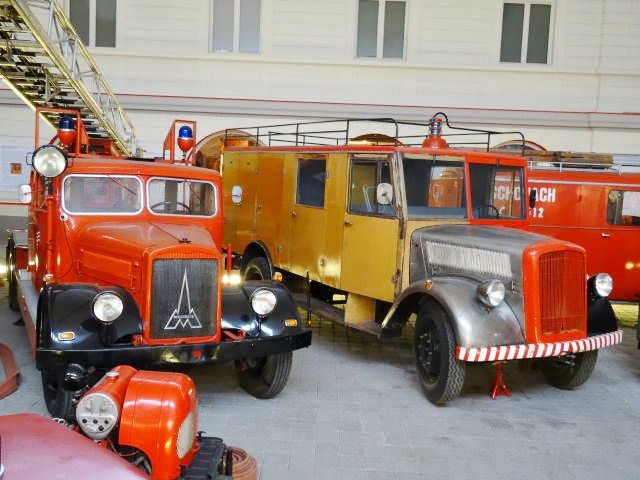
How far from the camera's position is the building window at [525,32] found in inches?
542

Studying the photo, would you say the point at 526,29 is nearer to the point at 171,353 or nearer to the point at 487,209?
the point at 487,209

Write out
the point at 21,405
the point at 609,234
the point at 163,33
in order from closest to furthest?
the point at 21,405 → the point at 609,234 → the point at 163,33

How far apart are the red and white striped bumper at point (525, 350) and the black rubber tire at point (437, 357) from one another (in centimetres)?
20

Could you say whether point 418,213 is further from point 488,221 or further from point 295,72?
point 295,72

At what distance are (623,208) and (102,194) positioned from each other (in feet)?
24.2

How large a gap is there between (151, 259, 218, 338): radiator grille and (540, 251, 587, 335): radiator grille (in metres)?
2.64

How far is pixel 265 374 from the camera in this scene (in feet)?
17.7

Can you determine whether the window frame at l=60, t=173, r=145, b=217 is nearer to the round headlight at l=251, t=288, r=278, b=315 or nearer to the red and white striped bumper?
the round headlight at l=251, t=288, r=278, b=315

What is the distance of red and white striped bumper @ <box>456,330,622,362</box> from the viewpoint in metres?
5.06

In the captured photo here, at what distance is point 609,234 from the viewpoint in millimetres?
9523

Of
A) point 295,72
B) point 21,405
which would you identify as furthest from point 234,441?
point 295,72

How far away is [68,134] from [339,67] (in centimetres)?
868

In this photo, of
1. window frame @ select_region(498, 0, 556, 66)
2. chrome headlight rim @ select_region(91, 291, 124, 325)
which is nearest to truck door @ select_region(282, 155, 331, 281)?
chrome headlight rim @ select_region(91, 291, 124, 325)

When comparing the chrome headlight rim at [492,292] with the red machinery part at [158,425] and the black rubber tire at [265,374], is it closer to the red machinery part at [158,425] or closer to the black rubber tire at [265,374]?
the black rubber tire at [265,374]
